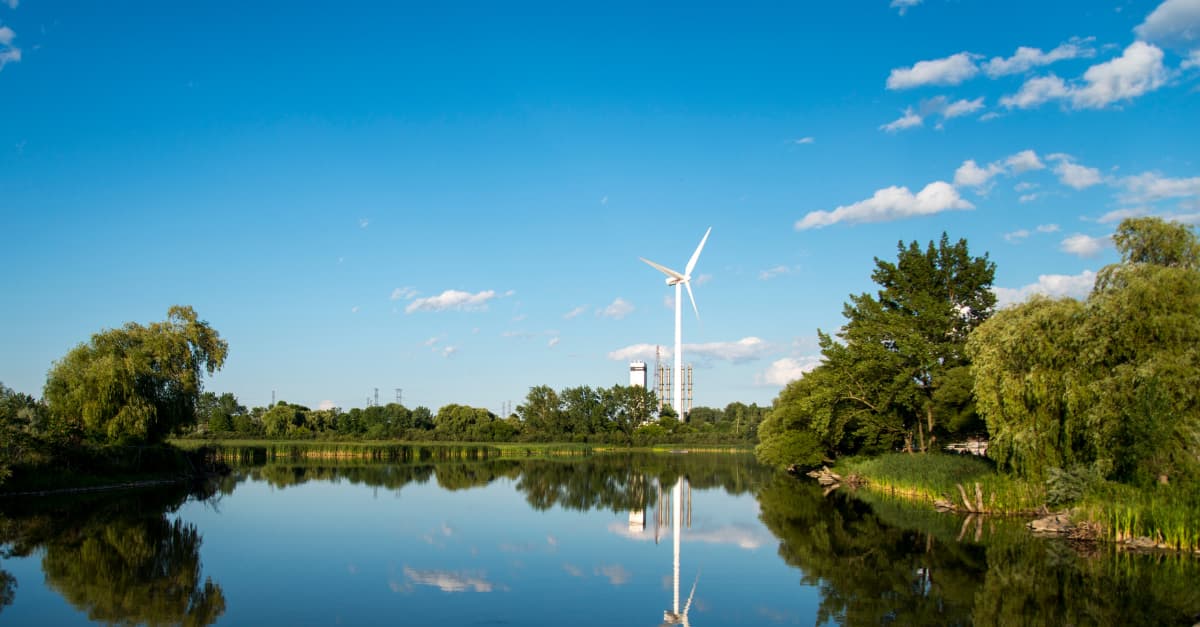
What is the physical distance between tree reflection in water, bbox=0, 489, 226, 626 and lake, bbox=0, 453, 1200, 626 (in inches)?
3.2

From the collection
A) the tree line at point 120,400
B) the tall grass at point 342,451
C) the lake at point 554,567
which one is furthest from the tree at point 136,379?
the tall grass at point 342,451

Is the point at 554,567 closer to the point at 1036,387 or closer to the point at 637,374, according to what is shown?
the point at 1036,387

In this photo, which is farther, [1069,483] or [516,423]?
[516,423]

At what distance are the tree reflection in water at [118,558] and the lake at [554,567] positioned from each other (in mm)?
82

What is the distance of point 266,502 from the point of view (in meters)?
36.6

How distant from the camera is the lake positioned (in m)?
15.1

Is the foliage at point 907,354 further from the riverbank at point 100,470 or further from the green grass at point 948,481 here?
the riverbank at point 100,470

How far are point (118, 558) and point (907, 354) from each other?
35.9m

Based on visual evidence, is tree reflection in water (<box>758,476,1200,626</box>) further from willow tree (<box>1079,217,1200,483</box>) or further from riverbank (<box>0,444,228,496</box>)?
riverbank (<box>0,444,228,496</box>)

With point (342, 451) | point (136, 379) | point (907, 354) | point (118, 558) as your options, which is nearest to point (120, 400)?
point (136, 379)

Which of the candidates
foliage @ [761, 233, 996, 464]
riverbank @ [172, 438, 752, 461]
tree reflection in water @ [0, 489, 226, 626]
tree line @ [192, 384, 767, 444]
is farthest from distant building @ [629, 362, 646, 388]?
tree reflection in water @ [0, 489, 226, 626]

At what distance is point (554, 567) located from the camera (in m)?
20.2

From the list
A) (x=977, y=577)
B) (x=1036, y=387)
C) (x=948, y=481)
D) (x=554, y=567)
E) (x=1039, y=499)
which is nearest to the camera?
(x=977, y=577)

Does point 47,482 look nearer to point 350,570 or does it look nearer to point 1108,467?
point 350,570
